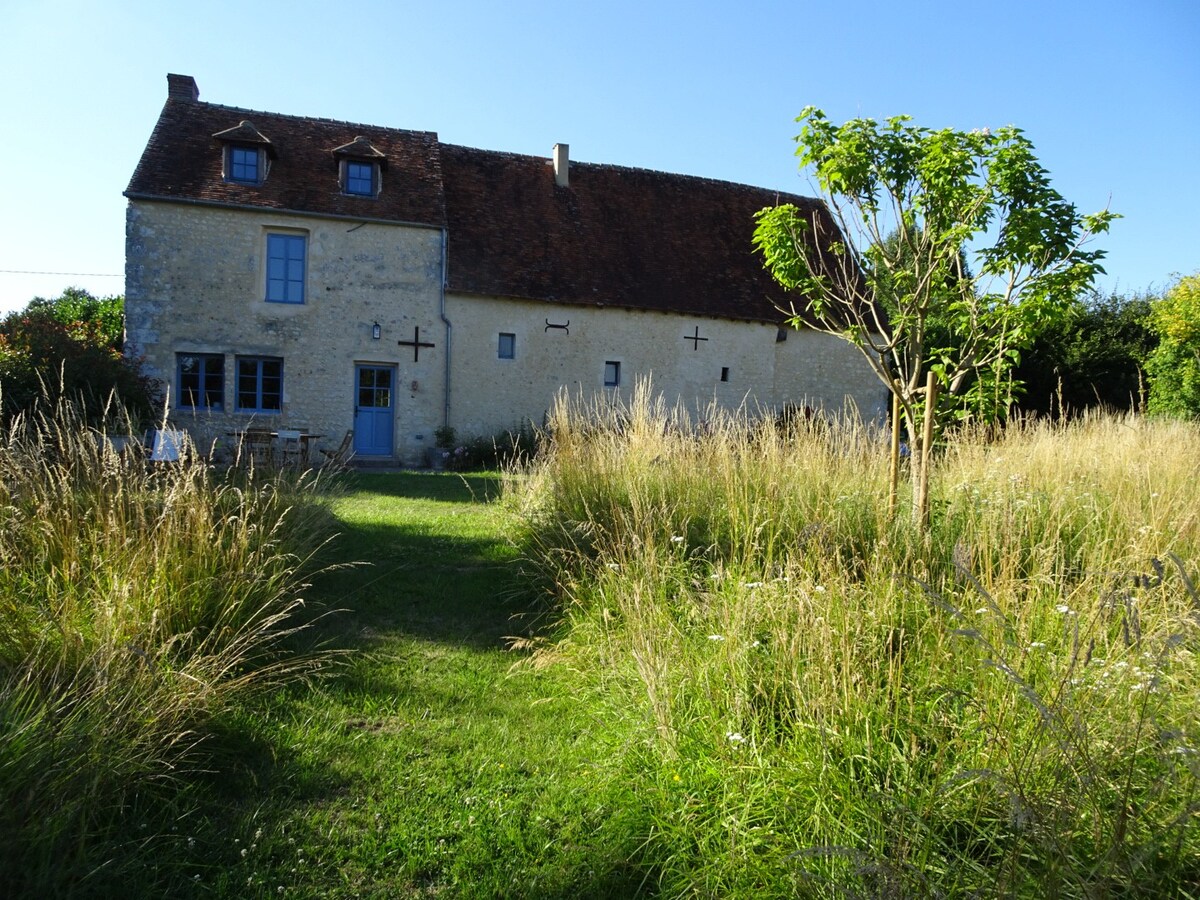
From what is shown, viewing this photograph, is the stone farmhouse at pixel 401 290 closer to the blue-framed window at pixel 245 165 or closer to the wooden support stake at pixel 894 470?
the blue-framed window at pixel 245 165

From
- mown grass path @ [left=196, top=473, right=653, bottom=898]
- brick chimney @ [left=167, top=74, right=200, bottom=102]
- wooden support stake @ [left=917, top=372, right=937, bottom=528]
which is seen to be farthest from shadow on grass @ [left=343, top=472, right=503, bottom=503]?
brick chimney @ [left=167, top=74, right=200, bottom=102]

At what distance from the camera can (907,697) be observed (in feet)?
8.75

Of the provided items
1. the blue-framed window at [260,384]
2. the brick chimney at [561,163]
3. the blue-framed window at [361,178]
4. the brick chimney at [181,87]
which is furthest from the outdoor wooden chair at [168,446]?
the brick chimney at [561,163]

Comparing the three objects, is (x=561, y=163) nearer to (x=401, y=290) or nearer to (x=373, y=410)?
(x=401, y=290)

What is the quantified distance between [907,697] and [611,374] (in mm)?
13861

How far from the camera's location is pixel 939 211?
4797 mm

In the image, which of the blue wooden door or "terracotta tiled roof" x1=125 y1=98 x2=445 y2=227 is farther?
the blue wooden door

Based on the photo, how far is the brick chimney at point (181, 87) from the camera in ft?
49.5

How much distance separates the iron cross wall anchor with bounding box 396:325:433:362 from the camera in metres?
14.9

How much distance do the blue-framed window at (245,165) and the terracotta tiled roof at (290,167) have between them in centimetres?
17

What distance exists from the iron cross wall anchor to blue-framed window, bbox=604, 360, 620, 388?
11.4 ft

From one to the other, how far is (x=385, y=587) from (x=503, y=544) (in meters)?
1.41

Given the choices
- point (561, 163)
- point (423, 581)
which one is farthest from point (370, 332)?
point (423, 581)

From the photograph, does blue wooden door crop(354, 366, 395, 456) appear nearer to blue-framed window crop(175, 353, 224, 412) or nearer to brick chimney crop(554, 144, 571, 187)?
blue-framed window crop(175, 353, 224, 412)
